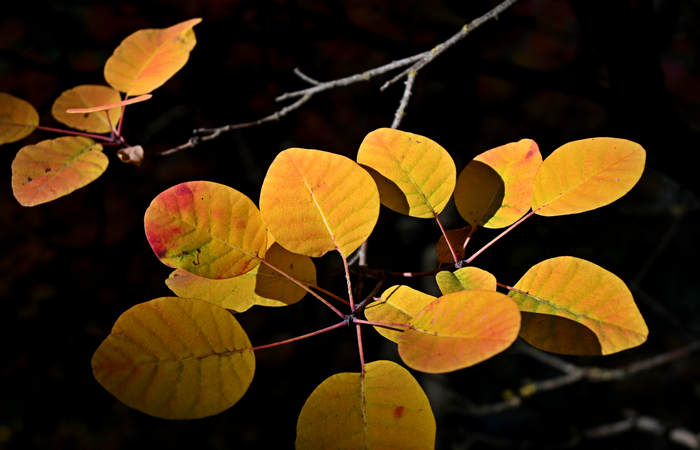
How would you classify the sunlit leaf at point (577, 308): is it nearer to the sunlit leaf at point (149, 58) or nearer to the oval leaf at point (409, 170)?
the oval leaf at point (409, 170)

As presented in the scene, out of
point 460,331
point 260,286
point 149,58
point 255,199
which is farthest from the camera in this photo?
point 255,199

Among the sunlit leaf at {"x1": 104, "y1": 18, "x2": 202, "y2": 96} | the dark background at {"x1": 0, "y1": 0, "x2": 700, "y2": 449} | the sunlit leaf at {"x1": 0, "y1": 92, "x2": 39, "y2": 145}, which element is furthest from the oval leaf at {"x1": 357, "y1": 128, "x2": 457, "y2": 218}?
the dark background at {"x1": 0, "y1": 0, "x2": 700, "y2": 449}

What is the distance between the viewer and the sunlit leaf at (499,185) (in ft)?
1.46

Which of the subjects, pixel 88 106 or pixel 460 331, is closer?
pixel 460 331

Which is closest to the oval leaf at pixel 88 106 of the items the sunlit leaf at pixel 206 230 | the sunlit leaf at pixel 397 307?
the sunlit leaf at pixel 206 230

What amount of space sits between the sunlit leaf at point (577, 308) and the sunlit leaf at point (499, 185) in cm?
7

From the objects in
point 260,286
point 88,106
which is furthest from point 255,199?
point 260,286

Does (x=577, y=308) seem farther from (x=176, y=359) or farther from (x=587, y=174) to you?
(x=176, y=359)

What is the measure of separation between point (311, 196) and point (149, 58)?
33 cm

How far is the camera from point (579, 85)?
33.4 inches

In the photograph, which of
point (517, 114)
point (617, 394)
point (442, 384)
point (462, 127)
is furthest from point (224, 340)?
point (617, 394)

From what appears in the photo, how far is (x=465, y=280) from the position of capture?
16.1 inches

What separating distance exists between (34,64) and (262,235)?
27.8 inches

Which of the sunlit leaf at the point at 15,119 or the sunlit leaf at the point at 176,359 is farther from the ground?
the sunlit leaf at the point at 15,119
